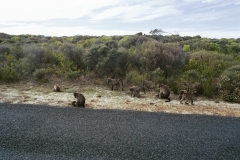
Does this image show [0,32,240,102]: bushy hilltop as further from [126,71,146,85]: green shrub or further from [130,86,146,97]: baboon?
[130,86,146,97]: baboon

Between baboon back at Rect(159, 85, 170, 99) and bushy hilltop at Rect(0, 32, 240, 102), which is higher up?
bushy hilltop at Rect(0, 32, 240, 102)

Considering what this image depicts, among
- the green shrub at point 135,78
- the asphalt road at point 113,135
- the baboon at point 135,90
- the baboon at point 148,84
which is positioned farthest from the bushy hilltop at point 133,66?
the asphalt road at point 113,135

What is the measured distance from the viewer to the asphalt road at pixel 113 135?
4895 millimetres

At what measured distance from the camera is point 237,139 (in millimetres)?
5684

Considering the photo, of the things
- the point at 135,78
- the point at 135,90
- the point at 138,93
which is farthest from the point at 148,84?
the point at 135,90

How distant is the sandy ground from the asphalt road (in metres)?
0.75

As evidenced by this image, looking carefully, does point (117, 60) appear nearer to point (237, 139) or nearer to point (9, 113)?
point (9, 113)

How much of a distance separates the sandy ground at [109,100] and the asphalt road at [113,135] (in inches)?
29.7

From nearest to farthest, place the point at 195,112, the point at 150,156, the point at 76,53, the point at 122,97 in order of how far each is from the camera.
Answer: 1. the point at 150,156
2. the point at 195,112
3. the point at 122,97
4. the point at 76,53

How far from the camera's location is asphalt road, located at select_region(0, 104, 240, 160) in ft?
16.1

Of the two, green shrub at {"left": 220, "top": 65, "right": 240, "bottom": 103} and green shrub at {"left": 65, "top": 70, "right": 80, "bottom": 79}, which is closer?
green shrub at {"left": 220, "top": 65, "right": 240, "bottom": 103}

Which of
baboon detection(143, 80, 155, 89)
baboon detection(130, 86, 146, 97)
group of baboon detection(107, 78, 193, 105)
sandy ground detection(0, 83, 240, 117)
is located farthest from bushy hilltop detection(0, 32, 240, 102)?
baboon detection(130, 86, 146, 97)

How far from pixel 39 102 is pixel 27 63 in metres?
5.36

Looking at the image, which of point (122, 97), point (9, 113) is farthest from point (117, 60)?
point (9, 113)
